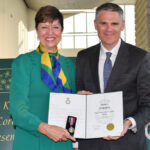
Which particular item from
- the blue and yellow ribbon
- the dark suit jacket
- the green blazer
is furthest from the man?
the green blazer

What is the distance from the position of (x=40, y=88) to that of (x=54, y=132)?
318 millimetres

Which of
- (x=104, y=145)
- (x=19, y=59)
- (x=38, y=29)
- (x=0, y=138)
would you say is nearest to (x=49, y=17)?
(x=38, y=29)

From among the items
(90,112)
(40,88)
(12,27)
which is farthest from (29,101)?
(12,27)

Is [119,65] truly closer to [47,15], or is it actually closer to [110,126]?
[110,126]

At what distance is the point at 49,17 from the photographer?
2172 mm

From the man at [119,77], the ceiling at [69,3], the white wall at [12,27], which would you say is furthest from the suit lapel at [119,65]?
the ceiling at [69,3]

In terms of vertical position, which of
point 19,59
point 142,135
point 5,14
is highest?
point 5,14

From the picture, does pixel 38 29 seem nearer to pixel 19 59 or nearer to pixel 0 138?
pixel 19 59

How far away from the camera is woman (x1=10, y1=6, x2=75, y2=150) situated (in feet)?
6.53

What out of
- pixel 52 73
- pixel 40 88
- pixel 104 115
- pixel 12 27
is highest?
pixel 12 27

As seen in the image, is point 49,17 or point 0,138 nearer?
point 49,17

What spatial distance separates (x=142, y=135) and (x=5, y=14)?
447 inches

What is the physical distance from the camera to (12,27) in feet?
47.6

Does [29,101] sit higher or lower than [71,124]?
higher
